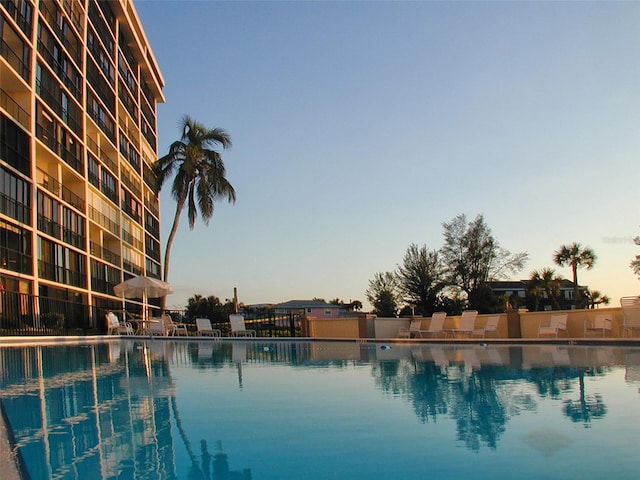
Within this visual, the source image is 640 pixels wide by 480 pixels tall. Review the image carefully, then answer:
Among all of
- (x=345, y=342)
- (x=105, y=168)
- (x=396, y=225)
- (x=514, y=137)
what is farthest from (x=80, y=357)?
(x=105, y=168)

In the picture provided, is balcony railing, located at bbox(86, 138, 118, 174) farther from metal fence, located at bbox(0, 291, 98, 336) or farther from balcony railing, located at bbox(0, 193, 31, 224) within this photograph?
metal fence, located at bbox(0, 291, 98, 336)

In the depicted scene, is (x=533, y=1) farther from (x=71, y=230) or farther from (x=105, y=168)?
(x=105, y=168)

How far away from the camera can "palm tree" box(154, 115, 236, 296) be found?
1378 inches

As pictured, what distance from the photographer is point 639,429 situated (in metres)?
4.97

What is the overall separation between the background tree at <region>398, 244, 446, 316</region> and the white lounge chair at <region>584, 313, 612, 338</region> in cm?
2419

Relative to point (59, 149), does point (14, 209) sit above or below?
below

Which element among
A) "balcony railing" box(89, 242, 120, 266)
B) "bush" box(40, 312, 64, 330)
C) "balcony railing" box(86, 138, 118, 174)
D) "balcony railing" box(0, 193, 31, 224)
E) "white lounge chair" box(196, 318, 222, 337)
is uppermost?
"balcony railing" box(86, 138, 118, 174)

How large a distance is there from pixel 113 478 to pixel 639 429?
3.99 metres

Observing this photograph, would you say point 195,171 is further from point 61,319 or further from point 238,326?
point 238,326

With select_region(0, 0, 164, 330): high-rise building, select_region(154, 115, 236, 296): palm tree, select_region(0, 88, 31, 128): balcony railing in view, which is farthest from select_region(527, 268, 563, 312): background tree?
select_region(0, 88, 31, 128): balcony railing

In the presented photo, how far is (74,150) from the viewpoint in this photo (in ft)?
108

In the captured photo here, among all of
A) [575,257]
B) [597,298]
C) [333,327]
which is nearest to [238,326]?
[333,327]

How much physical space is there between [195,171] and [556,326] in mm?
23341

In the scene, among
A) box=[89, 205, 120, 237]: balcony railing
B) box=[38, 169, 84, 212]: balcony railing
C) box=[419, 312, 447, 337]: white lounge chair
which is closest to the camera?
box=[419, 312, 447, 337]: white lounge chair
